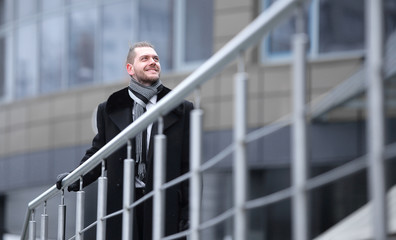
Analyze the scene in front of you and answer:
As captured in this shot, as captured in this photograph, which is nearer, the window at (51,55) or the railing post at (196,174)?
the railing post at (196,174)

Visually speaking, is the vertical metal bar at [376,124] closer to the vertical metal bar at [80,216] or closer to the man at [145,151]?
the man at [145,151]

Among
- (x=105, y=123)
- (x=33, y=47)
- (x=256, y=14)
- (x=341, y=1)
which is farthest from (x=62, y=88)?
(x=105, y=123)

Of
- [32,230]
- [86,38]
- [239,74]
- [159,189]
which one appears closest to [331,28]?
[86,38]

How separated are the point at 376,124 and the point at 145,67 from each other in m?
2.66

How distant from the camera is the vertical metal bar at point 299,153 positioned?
2.41 meters

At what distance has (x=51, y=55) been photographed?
21.6m

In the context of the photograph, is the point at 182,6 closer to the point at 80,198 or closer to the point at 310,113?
the point at 80,198

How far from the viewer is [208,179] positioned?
17.8 m

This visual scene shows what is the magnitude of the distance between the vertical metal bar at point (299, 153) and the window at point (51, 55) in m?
19.2

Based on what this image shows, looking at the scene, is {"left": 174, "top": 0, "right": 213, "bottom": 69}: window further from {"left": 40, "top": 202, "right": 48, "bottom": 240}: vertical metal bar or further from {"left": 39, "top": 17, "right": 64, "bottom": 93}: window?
{"left": 40, "top": 202, "right": 48, "bottom": 240}: vertical metal bar

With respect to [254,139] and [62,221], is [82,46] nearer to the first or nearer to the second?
[62,221]

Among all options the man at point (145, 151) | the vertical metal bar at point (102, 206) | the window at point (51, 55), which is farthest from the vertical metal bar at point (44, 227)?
the window at point (51, 55)

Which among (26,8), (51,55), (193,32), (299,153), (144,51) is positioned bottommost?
(299,153)

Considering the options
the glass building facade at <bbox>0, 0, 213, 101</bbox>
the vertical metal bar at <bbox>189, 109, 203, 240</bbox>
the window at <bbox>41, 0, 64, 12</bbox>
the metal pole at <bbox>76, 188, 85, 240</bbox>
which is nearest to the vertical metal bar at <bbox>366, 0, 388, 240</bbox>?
the vertical metal bar at <bbox>189, 109, 203, 240</bbox>
